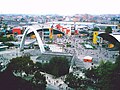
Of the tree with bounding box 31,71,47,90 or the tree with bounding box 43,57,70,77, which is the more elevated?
the tree with bounding box 31,71,47,90

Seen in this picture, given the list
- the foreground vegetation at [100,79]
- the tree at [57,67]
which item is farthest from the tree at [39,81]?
the tree at [57,67]

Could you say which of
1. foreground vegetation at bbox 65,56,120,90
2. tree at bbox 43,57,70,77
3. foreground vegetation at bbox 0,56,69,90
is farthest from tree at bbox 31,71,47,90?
tree at bbox 43,57,70,77

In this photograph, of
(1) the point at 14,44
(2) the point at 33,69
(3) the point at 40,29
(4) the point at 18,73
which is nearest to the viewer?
(2) the point at 33,69

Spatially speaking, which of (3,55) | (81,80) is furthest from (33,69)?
(3,55)

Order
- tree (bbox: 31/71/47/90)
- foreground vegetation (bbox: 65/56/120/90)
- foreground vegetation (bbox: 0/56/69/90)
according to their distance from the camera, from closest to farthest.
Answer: foreground vegetation (bbox: 0/56/69/90), foreground vegetation (bbox: 65/56/120/90), tree (bbox: 31/71/47/90)

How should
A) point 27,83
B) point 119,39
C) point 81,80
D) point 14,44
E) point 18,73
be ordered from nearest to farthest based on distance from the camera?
point 27,83
point 81,80
point 18,73
point 119,39
point 14,44

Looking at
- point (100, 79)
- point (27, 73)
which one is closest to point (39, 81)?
point (27, 73)

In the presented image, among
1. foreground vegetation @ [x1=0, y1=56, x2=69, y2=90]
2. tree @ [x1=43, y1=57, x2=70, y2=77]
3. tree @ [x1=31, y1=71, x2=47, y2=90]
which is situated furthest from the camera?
tree @ [x1=43, y1=57, x2=70, y2=77]

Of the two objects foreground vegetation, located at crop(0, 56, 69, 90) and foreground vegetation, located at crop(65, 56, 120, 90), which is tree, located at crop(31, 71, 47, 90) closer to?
foreground vegetation, located at crop(0, 56, 69, 90)

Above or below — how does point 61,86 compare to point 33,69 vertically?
below

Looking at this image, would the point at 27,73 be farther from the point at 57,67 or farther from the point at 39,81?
the point at 57,67

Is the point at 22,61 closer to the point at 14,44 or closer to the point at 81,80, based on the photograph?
the point at 81,80
